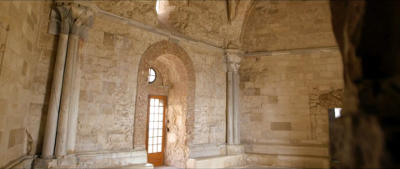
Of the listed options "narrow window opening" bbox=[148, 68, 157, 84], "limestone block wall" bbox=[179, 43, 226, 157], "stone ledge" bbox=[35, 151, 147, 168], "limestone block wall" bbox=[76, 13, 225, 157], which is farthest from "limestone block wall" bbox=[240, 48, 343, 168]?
"stone ledge" bbox=[35, 151, 147, 168]

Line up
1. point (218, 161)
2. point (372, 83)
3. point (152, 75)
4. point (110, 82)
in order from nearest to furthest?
1. point (372, 83)
2. point (110, 82)
3. point (218, 161)
4. point (152, 75)

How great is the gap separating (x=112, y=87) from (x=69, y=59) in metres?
1.05

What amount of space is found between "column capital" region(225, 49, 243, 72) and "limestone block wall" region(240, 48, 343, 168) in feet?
1.62

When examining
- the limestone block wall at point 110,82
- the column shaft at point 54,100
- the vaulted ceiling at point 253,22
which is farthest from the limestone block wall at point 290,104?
the column shaft at point 54,100

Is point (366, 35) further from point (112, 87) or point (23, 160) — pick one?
point (112, 87)

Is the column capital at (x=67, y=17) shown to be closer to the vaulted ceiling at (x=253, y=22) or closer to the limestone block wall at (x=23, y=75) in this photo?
the limestone block wall at (x=23, y=75)

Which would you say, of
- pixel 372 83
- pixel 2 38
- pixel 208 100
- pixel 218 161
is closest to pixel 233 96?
pixel 208 100

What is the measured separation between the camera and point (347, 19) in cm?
89

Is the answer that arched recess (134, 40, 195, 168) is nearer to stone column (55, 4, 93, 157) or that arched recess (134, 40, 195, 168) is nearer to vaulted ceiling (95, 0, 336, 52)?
vaulted ceiling (95, 0, 336, 52)

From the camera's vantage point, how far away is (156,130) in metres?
7.33

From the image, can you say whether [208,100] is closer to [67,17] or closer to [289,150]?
[289,150]

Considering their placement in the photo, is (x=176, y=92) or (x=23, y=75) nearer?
(x=23, y=75)

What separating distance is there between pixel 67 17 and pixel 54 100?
163cm

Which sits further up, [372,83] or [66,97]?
[66,97]
